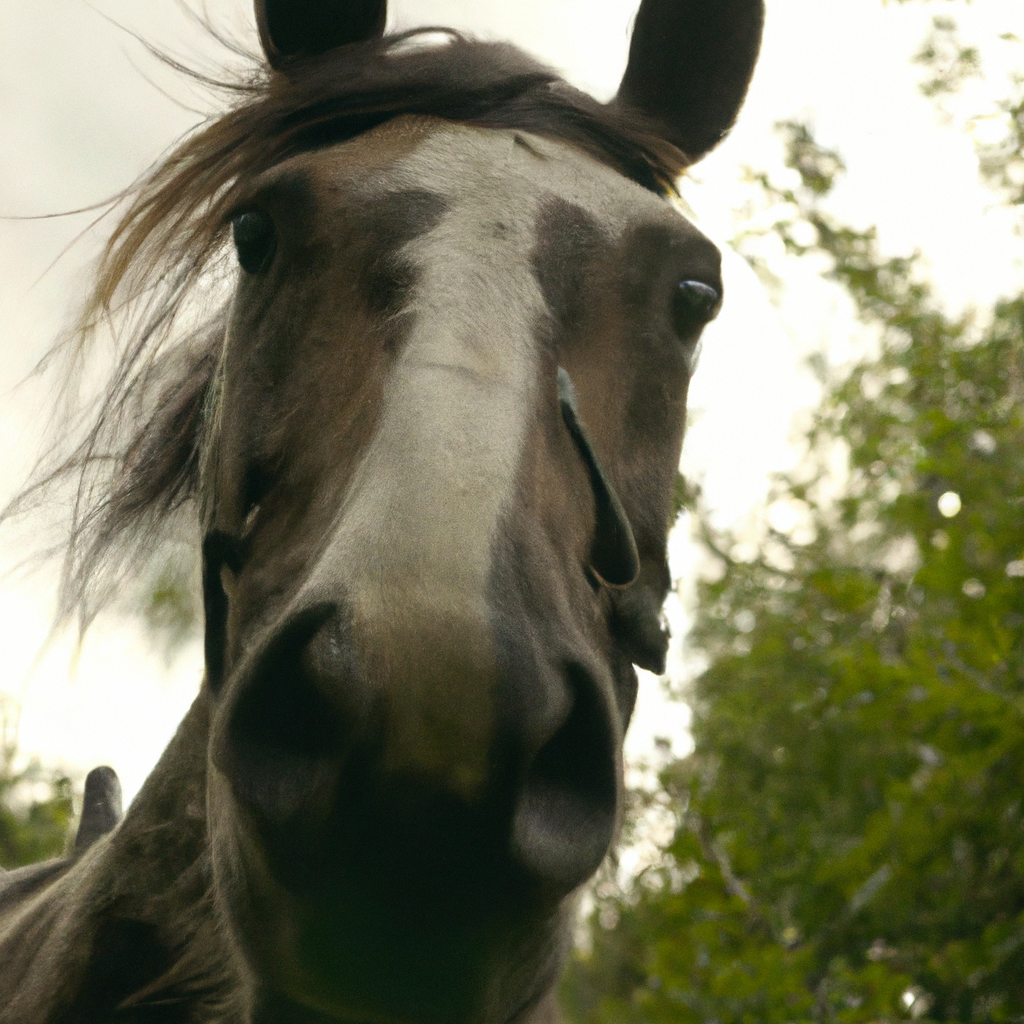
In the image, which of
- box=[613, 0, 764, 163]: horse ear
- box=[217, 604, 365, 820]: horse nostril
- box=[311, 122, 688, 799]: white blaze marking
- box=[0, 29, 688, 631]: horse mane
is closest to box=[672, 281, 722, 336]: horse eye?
box=[311, 122, 688, 799]: white blaze marking

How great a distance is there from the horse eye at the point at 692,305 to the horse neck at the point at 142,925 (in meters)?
1.20

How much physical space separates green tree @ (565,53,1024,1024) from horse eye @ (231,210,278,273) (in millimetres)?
1589

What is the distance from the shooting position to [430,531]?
41.5 inches

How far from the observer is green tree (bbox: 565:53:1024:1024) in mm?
3416

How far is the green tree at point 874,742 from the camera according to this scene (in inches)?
134

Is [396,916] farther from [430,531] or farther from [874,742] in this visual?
[874,742]

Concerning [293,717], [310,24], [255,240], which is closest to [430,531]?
[293,717]

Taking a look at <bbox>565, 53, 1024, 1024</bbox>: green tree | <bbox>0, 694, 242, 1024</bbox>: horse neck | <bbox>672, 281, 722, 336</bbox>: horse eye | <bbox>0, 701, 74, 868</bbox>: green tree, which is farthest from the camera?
<bbox>0, 701, 74, 868</bbox>: green tree

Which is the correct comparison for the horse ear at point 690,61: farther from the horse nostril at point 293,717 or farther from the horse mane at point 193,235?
the horse nostril at point 293,717

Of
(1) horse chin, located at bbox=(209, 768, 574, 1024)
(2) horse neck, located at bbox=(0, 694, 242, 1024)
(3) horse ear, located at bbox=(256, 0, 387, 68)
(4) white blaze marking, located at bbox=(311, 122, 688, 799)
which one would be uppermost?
(3) horse ear, located at bbox=(256, 0, 387, 68)

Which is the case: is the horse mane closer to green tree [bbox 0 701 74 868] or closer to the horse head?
→ the horse head

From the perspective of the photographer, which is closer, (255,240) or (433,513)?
(433,513)

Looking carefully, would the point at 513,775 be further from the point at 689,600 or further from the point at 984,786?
the point at 689,600

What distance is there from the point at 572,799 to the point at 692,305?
1.09 m
